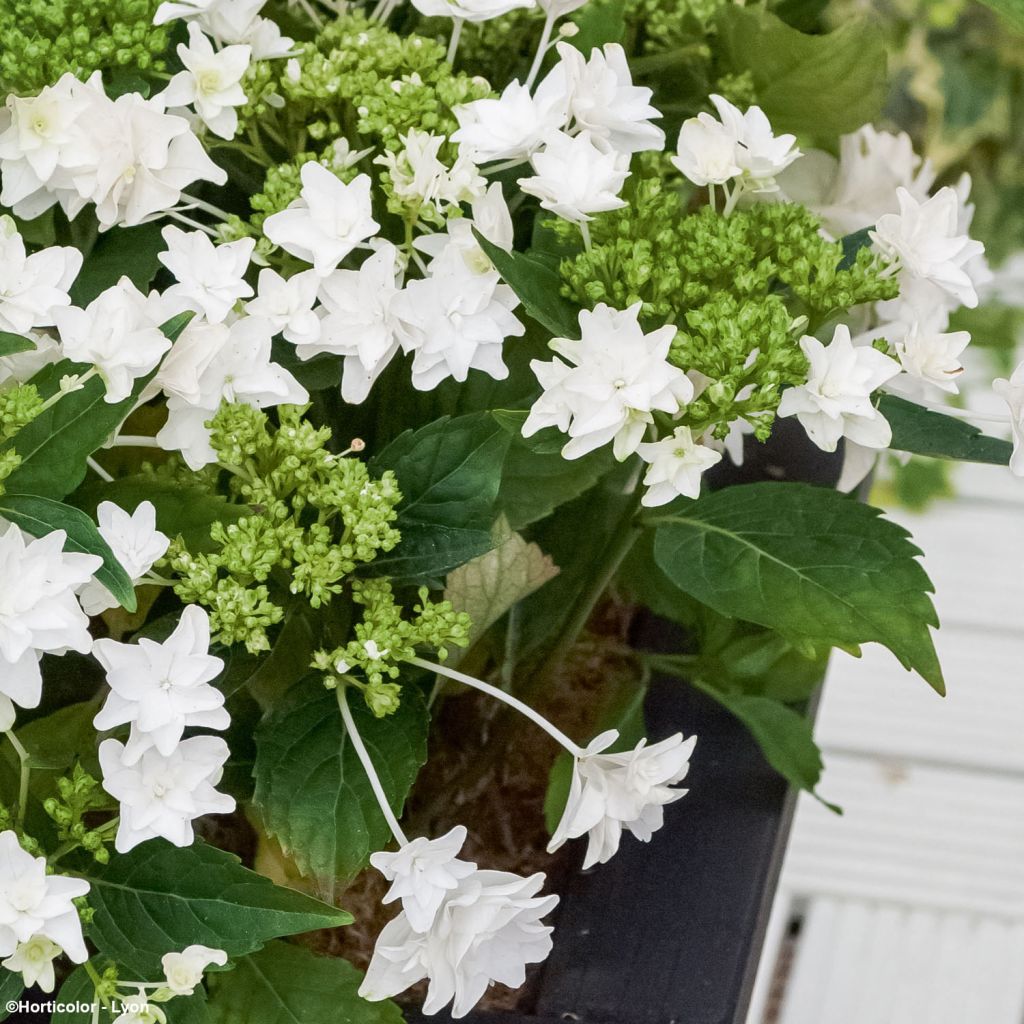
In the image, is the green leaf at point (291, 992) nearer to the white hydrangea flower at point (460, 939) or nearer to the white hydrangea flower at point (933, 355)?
the white hydrangea flower at point (460, 939)

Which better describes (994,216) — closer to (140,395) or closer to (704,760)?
(704,760)

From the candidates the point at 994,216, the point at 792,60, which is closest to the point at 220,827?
the point at 792,60

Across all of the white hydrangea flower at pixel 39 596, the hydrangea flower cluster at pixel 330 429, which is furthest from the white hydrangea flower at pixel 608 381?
the white hydrangea flower at pixel 39 596

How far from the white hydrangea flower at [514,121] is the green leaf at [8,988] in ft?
0.78

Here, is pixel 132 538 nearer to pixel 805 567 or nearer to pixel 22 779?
pixel 22 779

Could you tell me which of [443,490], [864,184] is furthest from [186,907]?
[864,184]

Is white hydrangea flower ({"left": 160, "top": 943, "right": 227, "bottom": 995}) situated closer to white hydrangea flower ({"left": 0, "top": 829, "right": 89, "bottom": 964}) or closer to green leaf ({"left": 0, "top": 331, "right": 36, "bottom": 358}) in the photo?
white hydrangea flower ({"left": 0, "top": 829, "right": 89, "bottom": 964})

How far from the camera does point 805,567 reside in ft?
1.16

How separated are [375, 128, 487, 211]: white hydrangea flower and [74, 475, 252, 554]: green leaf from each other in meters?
0.09

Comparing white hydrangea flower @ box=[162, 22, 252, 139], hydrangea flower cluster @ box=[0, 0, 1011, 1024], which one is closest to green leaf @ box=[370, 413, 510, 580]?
hydrangea flower cluster @ box=[0, 0, 1011, 1024]

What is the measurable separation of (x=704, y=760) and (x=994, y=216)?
1080 mm

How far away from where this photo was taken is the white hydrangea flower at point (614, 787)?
33cm

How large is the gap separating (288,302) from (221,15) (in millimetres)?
91

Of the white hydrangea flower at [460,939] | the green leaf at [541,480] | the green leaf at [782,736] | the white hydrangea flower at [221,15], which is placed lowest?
the green leaf at [782,736]
